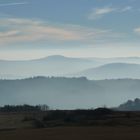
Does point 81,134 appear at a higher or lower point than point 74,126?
lower

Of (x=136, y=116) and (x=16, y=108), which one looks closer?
(x=136, y=116)

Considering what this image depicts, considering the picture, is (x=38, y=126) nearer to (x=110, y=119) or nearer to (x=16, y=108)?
(x=110, y=119)

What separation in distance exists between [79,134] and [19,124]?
30323 millimetres

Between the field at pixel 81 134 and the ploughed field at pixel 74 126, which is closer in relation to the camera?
the field at pixel 81 134

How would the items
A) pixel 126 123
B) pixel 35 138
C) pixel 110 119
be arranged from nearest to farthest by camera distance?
1. pixel 35 138
2. pixel 126 123
3. pixel 110 119

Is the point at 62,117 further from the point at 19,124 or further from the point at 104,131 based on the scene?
the point at 104,131

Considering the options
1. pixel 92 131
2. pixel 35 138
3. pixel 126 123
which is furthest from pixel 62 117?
pixel 35 138

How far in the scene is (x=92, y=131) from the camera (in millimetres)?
80250

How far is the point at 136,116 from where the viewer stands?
10562 cm

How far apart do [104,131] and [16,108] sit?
97290mm

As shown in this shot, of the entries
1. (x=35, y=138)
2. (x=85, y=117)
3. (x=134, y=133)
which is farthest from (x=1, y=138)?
(x=85, y=117)

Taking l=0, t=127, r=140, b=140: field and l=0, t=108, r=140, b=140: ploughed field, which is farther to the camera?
l=0, t=108, r=140, b=140: ploughed field

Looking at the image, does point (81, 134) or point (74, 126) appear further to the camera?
point (74, 126)

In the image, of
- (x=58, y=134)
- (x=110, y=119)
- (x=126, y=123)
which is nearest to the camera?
(x=58, y=134)
